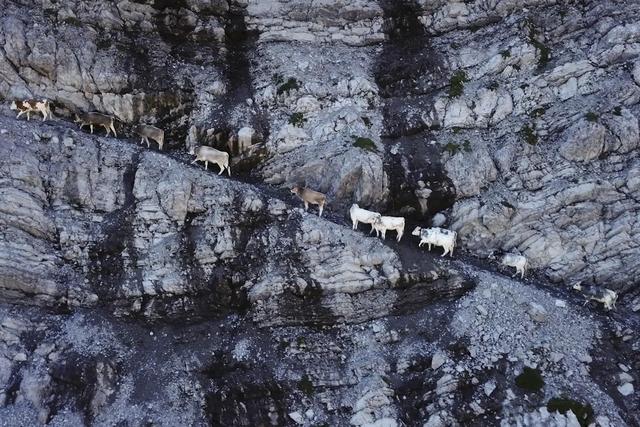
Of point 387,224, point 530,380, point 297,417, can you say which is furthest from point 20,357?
point 530,380

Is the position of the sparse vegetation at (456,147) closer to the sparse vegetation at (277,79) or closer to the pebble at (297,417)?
the sparse vegetation at (277,79)

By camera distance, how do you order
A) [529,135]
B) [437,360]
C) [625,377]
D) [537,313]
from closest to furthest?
→ [625,377]
[437,360]
[537,313]
[529,135]

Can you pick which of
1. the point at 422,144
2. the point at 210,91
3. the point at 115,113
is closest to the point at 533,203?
the point at 422,144

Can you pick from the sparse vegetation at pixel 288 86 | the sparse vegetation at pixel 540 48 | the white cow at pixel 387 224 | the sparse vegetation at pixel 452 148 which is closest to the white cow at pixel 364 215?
the white cow at pixel 387 224

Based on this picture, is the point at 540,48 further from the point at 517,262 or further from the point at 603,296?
the point at 603,296

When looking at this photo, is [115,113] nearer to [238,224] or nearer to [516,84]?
[238,224]

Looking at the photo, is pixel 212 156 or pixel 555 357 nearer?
pixel 555 357

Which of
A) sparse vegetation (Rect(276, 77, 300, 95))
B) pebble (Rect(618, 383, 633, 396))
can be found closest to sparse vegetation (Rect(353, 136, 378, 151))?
sparse vegetation (Rect(276, 77, 300, 95))
